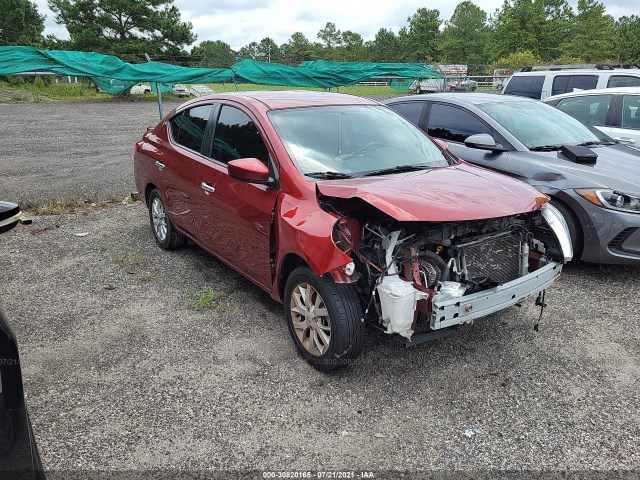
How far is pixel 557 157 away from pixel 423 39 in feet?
287

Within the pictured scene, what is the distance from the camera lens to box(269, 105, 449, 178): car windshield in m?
3.57

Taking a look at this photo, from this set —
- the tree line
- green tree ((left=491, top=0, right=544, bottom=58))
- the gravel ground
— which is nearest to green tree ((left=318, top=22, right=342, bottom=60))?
the tree line

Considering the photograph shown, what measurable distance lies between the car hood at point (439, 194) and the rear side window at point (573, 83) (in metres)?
7.80

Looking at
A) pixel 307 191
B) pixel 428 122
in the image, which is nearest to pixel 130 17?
pixel 428 122

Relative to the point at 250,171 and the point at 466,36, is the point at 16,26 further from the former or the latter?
the point at 466,36

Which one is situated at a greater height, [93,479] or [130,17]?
[130,17]

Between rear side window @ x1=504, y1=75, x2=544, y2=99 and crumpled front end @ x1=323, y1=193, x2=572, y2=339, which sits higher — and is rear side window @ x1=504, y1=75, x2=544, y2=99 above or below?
above

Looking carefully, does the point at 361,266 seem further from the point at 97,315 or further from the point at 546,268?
the point at 97,315

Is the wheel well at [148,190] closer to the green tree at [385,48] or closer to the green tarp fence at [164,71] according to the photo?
the green tarp fence at [164,71]

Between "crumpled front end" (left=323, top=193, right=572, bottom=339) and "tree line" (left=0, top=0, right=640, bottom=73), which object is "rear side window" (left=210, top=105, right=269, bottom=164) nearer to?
"crumpled front end" (left=323, top=193, right=572, bottom=339)

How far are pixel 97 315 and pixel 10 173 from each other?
7121mm

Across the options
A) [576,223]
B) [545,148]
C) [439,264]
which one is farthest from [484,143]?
[439,264]

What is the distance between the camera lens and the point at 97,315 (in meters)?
4.08

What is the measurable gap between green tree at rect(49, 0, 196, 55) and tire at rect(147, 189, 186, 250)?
116 feet
